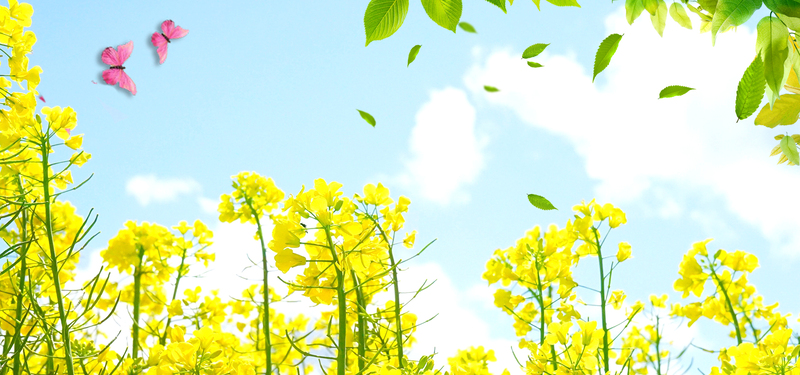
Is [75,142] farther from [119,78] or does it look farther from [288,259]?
[288,259]

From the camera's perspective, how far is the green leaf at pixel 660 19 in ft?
2.56

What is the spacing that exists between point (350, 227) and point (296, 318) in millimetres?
2462

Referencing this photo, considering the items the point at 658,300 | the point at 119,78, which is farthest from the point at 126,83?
the point at 658,300

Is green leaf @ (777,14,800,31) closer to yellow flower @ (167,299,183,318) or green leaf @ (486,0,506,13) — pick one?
green leaf @ (486,0,506,13)

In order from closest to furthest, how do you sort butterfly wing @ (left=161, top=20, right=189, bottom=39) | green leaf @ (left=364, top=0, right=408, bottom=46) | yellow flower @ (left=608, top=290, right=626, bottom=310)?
green leaf @ (left=364, top=0, right=408, bottom=46) < butterfly wing @ (left=161, top=20, right=189, bottom=39) < yellow flower @ (left=608, top=290, right=626, bottom=310)

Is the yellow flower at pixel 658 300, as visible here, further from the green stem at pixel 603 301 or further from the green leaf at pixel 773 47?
the green leaf at pixel 773 47

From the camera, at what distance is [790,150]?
0.65 meters

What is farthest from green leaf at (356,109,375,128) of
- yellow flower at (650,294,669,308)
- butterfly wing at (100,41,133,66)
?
yellow flower at (650,294,669,308)

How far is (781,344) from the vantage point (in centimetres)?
129

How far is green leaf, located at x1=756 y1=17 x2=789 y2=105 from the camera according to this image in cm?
50

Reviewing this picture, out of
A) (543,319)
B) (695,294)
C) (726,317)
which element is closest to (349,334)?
(543,319)

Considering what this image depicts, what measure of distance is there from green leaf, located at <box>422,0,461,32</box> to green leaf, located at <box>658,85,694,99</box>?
0.35m

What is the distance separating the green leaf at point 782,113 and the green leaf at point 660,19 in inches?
8.1

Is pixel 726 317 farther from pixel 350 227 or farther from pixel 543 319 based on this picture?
pixel 350 227
